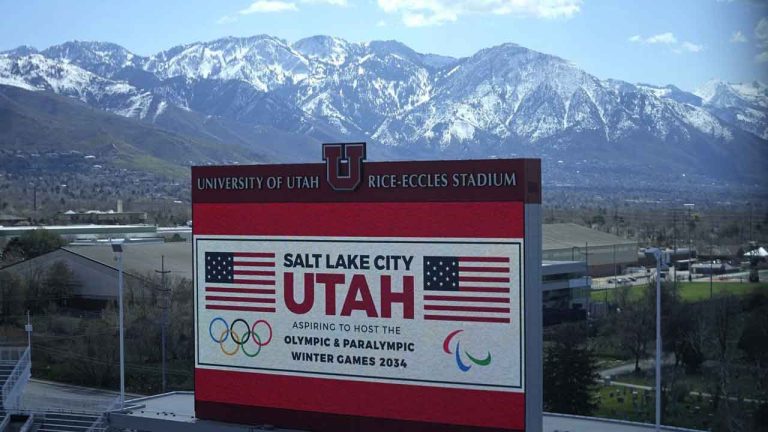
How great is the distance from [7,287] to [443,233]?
42251mm

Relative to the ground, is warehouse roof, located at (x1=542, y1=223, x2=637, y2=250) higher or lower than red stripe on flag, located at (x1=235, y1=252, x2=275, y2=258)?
lower

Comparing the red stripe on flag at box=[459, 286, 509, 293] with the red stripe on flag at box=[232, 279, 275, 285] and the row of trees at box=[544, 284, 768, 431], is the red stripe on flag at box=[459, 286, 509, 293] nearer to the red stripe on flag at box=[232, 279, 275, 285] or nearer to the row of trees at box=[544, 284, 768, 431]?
the red stripe on flag at box=[232, 279, 275, 285]

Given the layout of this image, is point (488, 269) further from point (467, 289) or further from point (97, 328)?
point (97, 328)

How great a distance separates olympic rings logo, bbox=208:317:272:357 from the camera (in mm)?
21953

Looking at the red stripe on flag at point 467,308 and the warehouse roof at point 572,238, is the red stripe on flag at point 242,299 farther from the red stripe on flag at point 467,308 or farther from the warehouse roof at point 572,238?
the warehouse roof at point 572,238

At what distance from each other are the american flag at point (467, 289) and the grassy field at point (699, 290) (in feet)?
42.4

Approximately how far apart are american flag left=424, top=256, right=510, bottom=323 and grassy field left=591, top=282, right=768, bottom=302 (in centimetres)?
1291

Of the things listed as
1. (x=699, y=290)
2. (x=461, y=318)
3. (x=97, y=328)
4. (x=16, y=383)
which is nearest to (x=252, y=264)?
(x=461, y=318)

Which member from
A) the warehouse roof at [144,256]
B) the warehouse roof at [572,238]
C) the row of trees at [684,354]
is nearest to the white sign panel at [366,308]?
the row of trees at [684,354]

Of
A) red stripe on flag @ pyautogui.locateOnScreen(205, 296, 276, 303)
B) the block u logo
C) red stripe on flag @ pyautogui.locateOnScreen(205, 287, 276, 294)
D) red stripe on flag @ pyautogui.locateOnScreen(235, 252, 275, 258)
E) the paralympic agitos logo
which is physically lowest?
the paralympic agitos logo

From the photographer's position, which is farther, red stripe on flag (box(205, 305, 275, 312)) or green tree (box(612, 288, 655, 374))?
green tree (box(612, 288, 655, 374))

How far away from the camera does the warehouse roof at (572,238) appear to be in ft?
262

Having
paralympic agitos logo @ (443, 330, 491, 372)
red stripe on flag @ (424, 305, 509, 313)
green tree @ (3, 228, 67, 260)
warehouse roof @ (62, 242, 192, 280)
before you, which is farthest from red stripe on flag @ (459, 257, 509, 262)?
green tree @ (3, 228, 67, 260)

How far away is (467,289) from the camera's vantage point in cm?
1988
